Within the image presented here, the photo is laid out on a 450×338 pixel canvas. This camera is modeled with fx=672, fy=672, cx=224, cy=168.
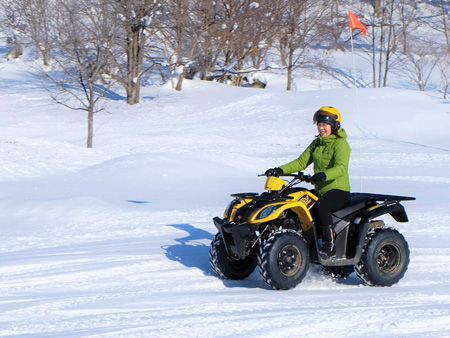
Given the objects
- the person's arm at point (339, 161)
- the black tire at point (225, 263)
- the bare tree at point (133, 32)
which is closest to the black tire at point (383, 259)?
the person's arm at point (339, 161)

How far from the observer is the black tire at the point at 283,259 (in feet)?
21.2

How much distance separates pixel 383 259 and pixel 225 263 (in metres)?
1.68

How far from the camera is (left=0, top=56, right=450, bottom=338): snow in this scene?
5512 millimetres

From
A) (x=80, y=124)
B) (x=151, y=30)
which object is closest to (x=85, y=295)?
(x=80, y=124)

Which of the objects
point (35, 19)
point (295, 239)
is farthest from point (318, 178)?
point (35, 19)

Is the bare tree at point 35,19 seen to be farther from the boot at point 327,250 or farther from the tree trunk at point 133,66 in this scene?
the boot at point 327,250

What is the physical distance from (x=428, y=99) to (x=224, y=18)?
51.5ft

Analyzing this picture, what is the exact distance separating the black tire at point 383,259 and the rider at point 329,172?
0.36 meters

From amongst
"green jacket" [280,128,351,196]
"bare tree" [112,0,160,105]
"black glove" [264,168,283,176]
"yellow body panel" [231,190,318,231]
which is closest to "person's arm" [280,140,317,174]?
"green jacket" [280,128,351,196]

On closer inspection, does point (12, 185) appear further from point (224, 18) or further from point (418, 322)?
point (224, 18)

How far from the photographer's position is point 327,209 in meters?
6.80

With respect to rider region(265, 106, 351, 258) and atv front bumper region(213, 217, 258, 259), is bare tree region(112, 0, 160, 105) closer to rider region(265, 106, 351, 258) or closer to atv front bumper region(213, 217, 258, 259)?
rider region(265, 106, 351, 258)

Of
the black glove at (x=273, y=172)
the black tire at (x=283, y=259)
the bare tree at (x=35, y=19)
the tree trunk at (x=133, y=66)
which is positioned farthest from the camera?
the bare tree at (x=35, y=19)

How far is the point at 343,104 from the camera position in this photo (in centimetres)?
3244
